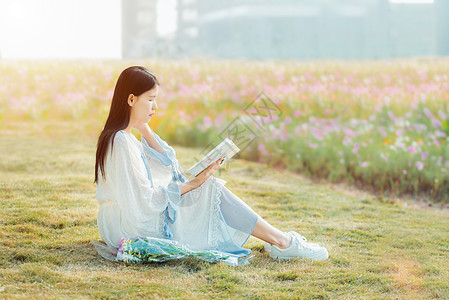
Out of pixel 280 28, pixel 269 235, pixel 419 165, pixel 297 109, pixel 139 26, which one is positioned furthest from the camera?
pixel 280 28

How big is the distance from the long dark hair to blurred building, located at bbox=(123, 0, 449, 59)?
22.1ft

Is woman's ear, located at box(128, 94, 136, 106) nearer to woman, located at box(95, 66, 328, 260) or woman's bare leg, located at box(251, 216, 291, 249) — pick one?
woman, located at box(95, 66, 328, 260)

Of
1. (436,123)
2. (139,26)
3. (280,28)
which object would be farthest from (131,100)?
(280,28)

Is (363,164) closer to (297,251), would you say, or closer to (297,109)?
(297,109)

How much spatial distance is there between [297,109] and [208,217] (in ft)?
12.2

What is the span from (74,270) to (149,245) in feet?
0.98

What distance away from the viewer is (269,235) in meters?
2.25

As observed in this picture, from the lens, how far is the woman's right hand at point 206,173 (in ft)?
6.75

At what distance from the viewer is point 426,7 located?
26.9 feet

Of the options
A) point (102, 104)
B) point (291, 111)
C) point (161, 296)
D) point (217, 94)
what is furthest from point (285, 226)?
point (102, 104)

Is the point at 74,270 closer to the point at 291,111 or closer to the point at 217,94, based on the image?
the point at 291,111

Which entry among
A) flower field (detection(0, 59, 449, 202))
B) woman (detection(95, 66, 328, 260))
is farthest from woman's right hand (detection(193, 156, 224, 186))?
flower field (detection(0, 59, 449, 202))

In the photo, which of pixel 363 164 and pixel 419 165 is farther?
pixel 363 164

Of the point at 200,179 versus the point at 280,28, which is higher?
the point at 280,28
